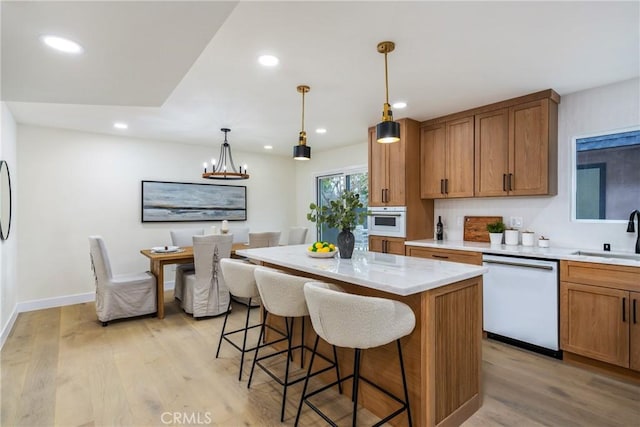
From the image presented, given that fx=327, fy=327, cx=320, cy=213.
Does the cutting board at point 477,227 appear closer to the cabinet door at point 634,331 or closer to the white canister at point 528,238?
the white canister at point 528,238

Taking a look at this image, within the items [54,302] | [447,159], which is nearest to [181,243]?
[54,302]

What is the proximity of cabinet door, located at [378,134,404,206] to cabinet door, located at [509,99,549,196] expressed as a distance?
116cm

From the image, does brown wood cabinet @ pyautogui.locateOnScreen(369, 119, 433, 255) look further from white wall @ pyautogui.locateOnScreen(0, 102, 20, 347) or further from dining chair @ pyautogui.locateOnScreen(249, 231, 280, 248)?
white wall @ pyautogui.locateOnScreen(0, 102, 20, 347)

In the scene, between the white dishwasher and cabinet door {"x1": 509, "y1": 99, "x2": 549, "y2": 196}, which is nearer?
the white dishwasher

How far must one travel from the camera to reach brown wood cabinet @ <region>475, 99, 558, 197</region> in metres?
3.15

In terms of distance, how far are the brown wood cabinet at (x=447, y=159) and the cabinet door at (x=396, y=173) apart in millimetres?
334

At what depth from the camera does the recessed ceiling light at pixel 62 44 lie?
1478mm

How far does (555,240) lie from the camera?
331 cm

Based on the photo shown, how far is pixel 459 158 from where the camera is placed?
3.81 meters

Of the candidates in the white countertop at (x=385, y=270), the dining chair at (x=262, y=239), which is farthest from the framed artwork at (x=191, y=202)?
the white countertop at (x=385, y=270)

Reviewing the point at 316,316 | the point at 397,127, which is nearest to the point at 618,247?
the point at 397,127

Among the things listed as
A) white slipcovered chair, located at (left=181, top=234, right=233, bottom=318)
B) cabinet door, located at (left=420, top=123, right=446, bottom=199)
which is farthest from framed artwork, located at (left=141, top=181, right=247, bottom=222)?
cabinet door, located at (left=420, top=123, right=446, bottom=199)

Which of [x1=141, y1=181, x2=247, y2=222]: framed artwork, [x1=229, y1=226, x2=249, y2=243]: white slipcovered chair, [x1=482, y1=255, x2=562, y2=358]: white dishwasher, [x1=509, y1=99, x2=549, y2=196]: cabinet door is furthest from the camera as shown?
[x1=229, y1=226, x2=249, y2=243]: white slipcovered chair

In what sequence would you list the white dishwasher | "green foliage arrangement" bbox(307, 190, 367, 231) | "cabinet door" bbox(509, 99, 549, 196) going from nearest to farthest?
1. "green foliage arrangement" bbox(307, 190, 367, 231)
2. the white dishwasher
3. "cabinet door" bbox(509, 99, 549, 196)
